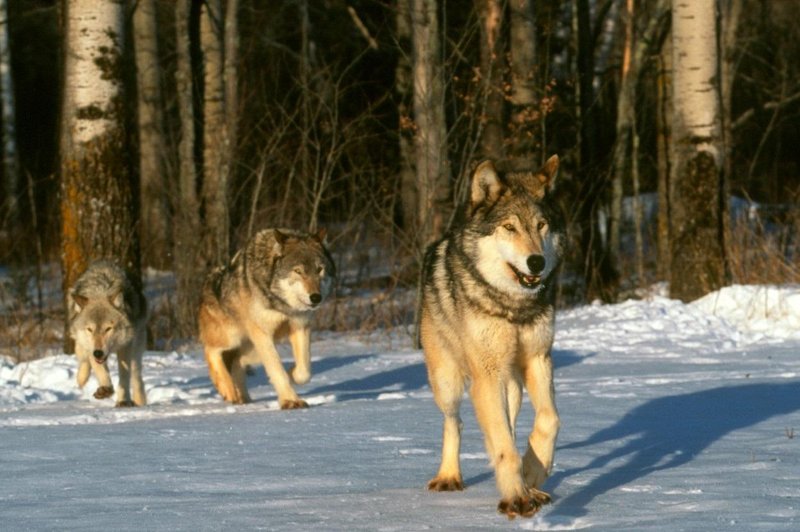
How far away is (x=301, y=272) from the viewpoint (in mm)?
9531

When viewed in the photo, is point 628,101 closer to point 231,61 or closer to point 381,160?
point 381,160

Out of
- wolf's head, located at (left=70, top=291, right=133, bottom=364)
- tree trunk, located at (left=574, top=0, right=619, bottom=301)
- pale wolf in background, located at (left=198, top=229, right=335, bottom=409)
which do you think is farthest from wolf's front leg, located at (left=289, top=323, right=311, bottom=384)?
tree trunk, located at (left=574, top=0, right=619, bottom=301)

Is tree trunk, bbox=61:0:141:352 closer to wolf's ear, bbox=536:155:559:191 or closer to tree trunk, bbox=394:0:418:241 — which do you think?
tree trunk, bbox=394:0:418:241

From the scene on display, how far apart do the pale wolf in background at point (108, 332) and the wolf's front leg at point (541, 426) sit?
4.92 meters

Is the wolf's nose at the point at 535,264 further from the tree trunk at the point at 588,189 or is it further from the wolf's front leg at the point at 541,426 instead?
the tree trunk at the point at 588,189

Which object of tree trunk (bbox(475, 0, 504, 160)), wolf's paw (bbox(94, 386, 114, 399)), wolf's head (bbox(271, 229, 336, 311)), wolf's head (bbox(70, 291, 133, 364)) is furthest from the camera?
tree trunk (bbox(475, 0, 504, 160))

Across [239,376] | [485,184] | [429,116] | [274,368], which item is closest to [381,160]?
[429,116]

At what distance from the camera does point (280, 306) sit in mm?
9594

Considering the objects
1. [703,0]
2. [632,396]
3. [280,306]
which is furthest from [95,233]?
[703,0]

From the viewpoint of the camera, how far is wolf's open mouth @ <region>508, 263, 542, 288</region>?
5512 millimetres

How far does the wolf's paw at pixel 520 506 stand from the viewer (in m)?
5.11

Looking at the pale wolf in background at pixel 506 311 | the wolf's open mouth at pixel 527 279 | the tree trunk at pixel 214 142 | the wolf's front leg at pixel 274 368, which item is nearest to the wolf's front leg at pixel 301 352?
the wolf's front leg at pixel 274 368

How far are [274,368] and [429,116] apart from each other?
4.00 meters

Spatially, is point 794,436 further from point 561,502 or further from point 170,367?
point 170,367
